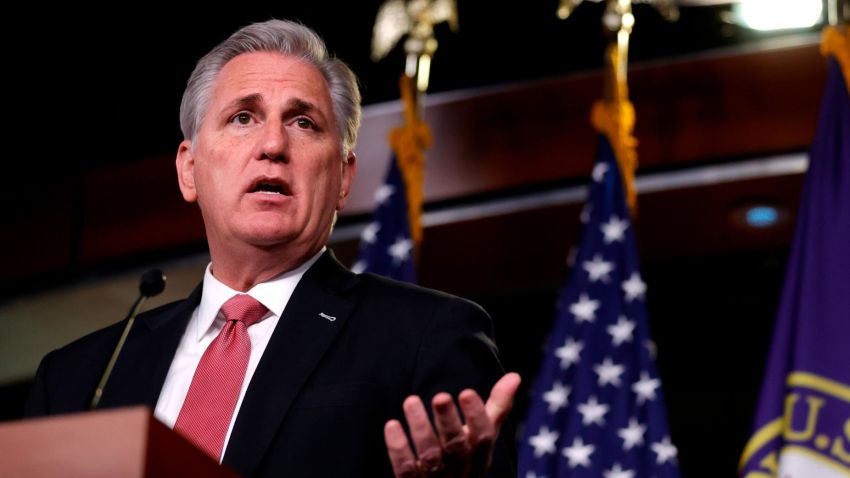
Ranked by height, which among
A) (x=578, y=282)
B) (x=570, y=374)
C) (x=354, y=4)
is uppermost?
(x=354, y=4)

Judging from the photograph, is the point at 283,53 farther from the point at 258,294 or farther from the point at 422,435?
the point at 422,435

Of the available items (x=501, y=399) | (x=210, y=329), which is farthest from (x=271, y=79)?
(x=501, y=399)

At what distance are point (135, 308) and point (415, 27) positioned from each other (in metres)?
2.94

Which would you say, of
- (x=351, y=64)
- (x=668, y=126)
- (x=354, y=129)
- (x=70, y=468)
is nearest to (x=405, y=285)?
(x=354, y=129)

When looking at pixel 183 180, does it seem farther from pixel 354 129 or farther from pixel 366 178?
pixel 366 178

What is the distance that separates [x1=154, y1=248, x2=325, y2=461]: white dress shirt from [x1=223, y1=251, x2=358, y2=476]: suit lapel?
43mm

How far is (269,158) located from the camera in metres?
2.07

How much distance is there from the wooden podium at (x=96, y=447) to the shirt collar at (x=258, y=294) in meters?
0.64

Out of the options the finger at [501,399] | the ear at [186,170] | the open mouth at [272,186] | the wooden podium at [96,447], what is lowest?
the wooden podium at [96,447]

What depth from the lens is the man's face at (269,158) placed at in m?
2.03

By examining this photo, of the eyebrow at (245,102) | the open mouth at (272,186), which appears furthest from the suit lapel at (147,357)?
the eyebrow at (245,102)

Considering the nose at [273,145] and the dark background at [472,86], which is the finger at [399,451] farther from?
the dark background at [472,86]

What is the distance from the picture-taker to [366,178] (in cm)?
537

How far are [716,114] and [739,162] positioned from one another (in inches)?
10.0
